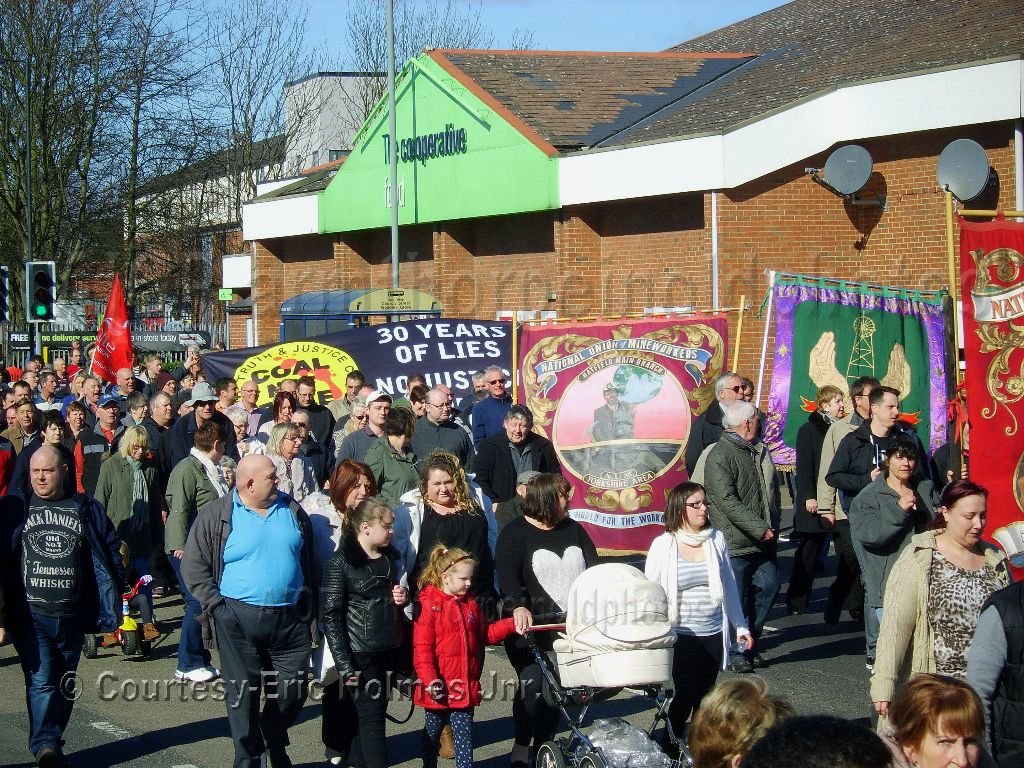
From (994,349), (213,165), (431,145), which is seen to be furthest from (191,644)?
(213,165)

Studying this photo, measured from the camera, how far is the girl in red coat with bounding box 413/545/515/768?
257 inches

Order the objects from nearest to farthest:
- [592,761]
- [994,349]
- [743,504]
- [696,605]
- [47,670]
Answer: [592,761]
[696,605]
[47,670]
[994,349]
[743,504]

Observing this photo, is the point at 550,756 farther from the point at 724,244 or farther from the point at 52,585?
the point at 724,244

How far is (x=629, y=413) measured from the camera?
11859 mm

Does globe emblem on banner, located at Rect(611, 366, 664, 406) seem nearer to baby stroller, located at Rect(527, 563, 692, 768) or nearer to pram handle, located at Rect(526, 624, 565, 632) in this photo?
pram handle, located at Rect(526, 624, 565, 632)

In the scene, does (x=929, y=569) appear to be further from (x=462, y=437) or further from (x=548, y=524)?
(x=462, y=437)

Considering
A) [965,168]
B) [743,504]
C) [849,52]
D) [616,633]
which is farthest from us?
[849,52]

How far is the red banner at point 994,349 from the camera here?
298 inches

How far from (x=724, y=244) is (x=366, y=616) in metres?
16.1

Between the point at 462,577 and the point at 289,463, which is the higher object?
the point at 289,463

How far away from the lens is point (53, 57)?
32938 millimetres

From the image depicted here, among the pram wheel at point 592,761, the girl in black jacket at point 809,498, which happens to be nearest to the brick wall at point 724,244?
the girl in black jacket at point 809,498

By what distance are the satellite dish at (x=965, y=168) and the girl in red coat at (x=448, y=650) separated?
13.1m

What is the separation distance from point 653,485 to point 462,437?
Result: 1.75 meters
